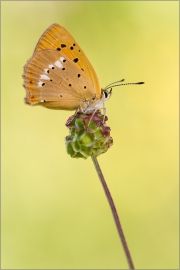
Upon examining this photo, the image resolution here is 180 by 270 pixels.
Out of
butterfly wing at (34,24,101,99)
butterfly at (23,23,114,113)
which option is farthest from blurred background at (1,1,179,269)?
butterfly wing at (34,24,101,99)

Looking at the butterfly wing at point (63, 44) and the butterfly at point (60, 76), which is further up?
the butterfly wing at point (63, 44)

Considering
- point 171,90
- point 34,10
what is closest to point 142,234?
point 171,90

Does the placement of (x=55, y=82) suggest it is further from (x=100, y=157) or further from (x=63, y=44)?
Result: (x=100, y=157)

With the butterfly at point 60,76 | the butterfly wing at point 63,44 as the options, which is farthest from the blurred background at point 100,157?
the butterfly wing at point 63,44

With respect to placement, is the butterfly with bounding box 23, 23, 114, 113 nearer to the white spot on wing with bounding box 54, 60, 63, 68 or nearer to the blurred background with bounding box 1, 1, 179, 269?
the white spot on wing with bounding box 54, 60, 63, 68

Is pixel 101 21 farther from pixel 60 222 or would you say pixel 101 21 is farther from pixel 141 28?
pixel 60 222

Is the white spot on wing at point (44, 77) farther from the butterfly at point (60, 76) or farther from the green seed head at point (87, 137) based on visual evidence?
the green seed head at point (87, 137)
